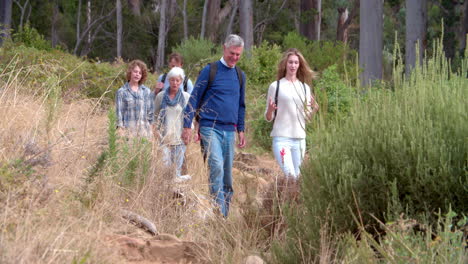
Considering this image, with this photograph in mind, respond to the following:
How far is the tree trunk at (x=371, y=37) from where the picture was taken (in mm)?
19047

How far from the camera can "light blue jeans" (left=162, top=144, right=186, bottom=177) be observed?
7.33 meters

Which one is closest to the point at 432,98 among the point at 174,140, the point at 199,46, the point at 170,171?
the point at 170,171

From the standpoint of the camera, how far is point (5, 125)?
6.82m

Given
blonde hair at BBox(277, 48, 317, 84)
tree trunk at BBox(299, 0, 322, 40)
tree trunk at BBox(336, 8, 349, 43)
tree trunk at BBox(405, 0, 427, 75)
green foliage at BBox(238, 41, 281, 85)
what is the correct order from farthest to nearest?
tree trunk at BBox(336, 8, 349, 43)
tree trunk at BBox(299, 0, 322, 40)
tree trunk at BBox(405, 0, 427, 75)
green foliage at BBox(238, 41, 281, 85)
blonde hair at BBox(277, 48, 317, 84)

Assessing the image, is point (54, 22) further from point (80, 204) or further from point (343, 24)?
point (80, 204)

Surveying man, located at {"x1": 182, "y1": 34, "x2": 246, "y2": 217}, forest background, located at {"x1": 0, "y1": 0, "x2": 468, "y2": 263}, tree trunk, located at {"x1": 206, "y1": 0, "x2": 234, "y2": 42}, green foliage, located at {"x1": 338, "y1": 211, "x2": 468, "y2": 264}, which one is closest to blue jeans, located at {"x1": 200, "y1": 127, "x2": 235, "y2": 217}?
man, located at {"x1": 182, "y1": 34, "x2": 246, "y2": 217}

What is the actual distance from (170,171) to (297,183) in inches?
53.5

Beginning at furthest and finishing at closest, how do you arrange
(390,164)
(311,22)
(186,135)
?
(311,22) → (186,135) → (390,164)

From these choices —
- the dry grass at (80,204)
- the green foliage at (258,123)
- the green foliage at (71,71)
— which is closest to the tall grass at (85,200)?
the dry grass at (80,204)

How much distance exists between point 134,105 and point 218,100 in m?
1.63

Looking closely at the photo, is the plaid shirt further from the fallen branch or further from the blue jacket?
the fallen branch

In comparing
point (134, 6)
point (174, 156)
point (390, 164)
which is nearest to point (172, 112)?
point (174, 156)

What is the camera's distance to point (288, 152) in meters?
7.21

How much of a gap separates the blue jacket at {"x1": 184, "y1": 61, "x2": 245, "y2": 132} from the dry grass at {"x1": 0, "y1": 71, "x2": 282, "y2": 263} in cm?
62
